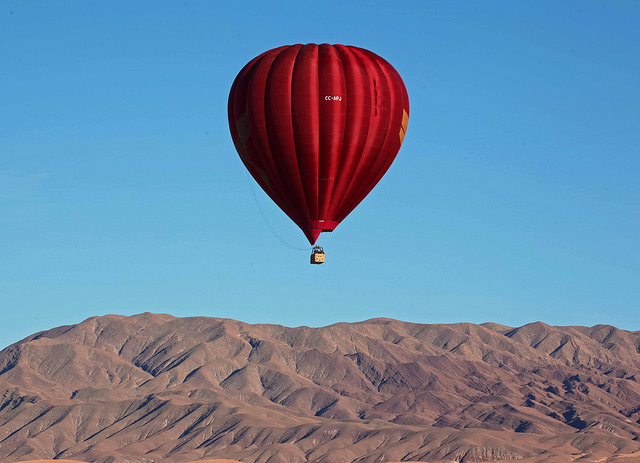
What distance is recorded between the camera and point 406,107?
8162cm

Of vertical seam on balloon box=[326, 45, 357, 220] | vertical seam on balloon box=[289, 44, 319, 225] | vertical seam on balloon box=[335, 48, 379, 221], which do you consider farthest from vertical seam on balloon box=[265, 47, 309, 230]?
vertical seam on balloon box=[335, 48, 379, 221]

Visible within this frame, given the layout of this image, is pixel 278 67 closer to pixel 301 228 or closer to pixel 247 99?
pixel 247 99

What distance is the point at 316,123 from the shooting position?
76.4 meters

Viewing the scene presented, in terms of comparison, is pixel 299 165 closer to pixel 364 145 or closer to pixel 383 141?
pixel 364 145

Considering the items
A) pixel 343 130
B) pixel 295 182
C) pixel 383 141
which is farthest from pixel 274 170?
pixel 383 141

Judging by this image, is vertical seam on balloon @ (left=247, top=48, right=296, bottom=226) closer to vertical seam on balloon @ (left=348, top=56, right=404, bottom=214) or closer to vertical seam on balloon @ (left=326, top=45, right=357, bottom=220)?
vertical seam on balloon @ (left=326, top=45, right=357, bottom=220)

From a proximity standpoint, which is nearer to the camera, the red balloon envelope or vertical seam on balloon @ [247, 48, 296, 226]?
the red balloon envelope

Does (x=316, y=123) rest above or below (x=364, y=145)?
above

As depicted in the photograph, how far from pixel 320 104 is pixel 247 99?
15.6ft

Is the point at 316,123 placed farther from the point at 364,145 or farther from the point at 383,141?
the point at 383,141

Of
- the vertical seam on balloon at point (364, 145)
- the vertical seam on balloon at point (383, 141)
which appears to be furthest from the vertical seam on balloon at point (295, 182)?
the vertical seam on balloon at point (383, 141)

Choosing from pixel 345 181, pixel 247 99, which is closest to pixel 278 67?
pixel 247 99

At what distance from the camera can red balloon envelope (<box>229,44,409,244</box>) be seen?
76.2 meters

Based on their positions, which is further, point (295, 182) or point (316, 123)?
point (295, 182)
